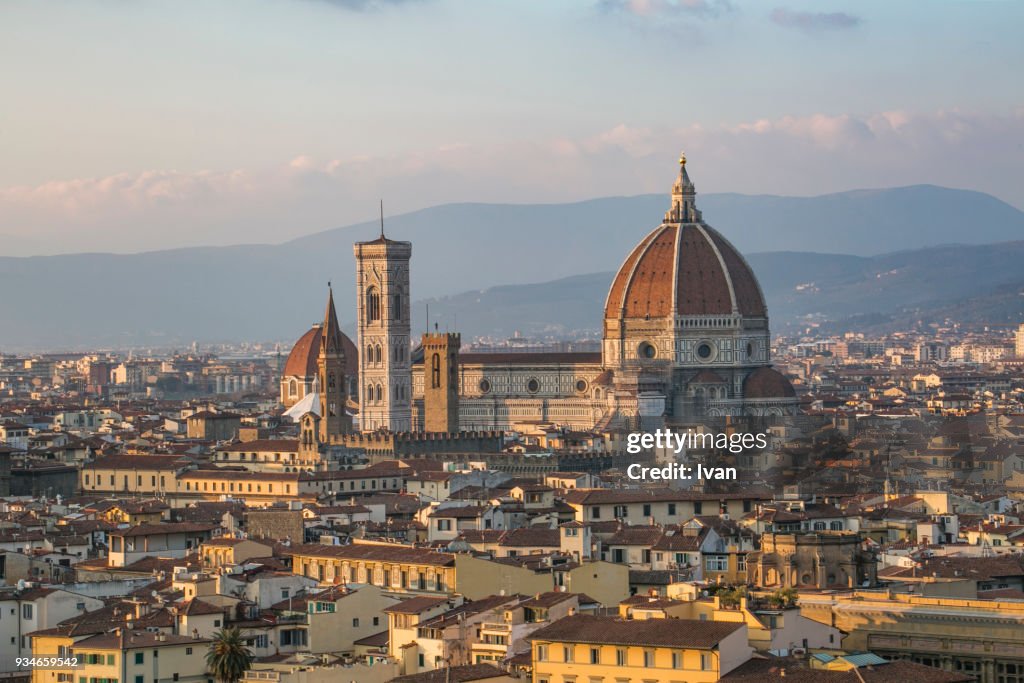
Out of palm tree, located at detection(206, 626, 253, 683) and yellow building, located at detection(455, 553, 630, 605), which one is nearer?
palm tree, located at detection(206, 626, 253, 683)

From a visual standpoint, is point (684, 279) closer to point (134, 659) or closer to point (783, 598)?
point (134, 659)

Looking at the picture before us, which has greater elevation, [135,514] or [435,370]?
[435,370]

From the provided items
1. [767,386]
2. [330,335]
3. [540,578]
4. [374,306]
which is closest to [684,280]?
[767,386]

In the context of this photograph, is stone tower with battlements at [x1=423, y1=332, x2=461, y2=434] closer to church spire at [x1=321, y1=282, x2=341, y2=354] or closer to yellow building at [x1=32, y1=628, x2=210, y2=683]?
church spire at [x1=321, y1=282, x2=341, y2=354]

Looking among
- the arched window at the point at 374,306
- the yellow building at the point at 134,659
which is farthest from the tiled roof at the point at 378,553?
the arched window at the point at 374,306

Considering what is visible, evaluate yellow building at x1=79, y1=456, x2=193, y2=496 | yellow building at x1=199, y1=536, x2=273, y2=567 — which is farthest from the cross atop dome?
yellow building at x1=199, y1=536, x2=273, y2=567

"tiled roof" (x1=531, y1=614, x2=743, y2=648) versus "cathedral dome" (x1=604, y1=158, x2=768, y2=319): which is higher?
"cathedral dome" (x1=604, y1=158, x2=768, y2=319)
